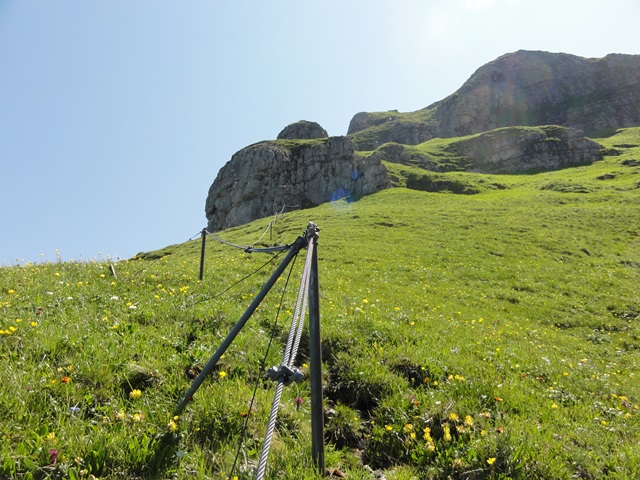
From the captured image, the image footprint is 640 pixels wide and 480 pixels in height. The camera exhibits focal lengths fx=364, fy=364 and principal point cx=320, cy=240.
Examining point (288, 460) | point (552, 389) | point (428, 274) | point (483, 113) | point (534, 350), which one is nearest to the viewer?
point (288, 460)

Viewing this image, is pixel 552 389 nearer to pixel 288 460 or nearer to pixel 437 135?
pixel 288 460

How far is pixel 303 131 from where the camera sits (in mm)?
160250

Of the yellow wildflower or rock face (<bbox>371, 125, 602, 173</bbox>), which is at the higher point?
rock face (<bbox>371, 125, 602, 173</bbox>)

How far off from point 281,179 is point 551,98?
161421 mm

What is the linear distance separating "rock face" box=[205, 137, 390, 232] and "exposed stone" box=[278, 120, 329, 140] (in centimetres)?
4517

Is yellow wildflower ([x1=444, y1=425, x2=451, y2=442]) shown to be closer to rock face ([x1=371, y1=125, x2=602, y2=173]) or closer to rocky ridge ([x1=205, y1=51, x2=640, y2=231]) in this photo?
rocky ridge ([x1=205, y1=51, x2=640, y2=231])

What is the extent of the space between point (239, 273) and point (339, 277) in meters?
5.34

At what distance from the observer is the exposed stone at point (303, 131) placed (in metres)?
159

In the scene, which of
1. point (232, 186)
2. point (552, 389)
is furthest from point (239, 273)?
point (232, 186)

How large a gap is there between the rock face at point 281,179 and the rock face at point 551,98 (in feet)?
316

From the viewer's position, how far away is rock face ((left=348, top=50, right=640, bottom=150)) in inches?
6663

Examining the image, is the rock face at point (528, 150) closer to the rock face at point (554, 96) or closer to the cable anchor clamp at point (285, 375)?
the rock face at point (554, 96)

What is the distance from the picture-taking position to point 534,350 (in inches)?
403

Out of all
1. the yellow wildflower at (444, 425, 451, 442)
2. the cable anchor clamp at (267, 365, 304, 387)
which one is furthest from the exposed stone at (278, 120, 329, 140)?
the cable anchor clamp at (267, 365, 304, 387)
